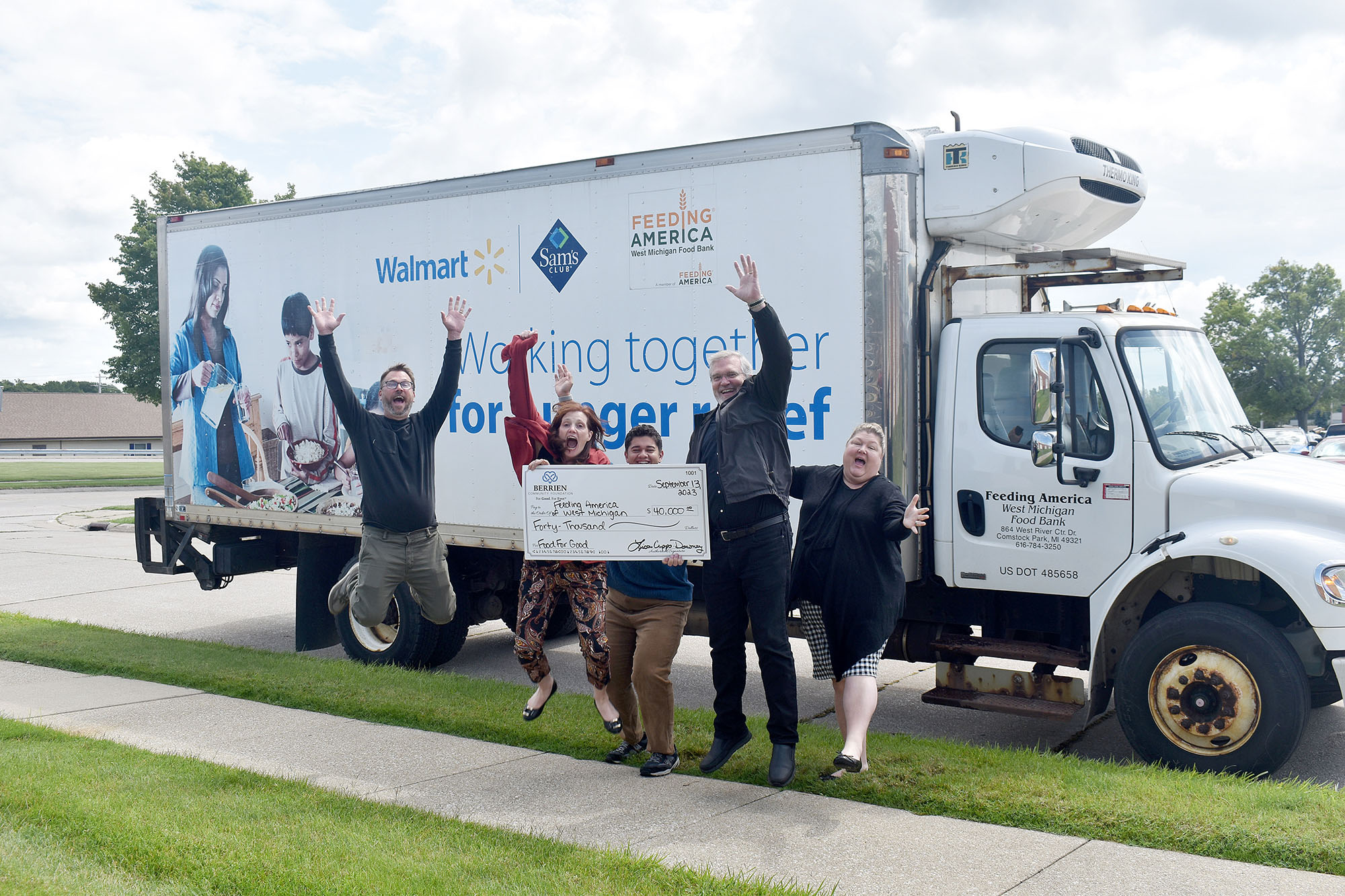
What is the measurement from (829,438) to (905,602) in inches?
43.9

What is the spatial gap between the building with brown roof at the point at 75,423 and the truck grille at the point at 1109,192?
259ft

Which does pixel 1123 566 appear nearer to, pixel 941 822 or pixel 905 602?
pixel 905 602

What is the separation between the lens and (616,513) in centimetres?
586

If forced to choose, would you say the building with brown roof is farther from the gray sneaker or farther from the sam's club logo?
the sam's club logo

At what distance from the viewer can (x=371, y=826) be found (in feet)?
16.3

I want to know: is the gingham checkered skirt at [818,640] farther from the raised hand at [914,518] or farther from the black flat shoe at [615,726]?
the black flat shoe at [615,726]

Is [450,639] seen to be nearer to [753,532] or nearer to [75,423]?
[753,532]

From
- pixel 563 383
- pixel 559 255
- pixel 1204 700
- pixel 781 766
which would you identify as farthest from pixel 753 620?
pixel 559 255

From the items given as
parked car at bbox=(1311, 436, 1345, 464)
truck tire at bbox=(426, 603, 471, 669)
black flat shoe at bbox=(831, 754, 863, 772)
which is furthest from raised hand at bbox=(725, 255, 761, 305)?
parked car at bbox=(1311, 436, 1345, 464)

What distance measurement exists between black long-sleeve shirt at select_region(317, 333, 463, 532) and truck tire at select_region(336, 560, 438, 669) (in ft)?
5.25

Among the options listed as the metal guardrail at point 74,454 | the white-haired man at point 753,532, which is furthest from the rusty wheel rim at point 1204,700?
the metal guardrail at point 74,454

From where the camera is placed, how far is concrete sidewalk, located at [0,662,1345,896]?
14.4 ft

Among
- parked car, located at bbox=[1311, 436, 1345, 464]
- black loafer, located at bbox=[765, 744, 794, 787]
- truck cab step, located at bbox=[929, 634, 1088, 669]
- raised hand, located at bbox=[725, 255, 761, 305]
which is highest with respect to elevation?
raised hand, located at bbox=[725, 255, 761, 305]

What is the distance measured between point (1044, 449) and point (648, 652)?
7.73 ft
